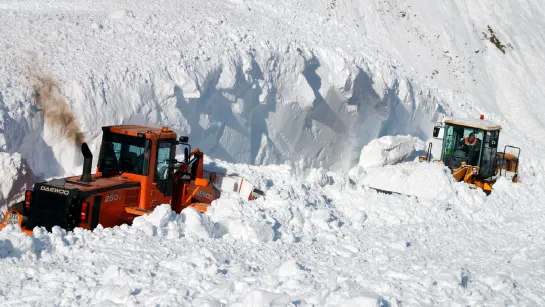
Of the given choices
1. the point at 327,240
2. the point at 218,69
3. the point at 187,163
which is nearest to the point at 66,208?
the point at 187,163

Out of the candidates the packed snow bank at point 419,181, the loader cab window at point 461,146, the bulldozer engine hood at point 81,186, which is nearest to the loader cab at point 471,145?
the loader cab window at point 461,146

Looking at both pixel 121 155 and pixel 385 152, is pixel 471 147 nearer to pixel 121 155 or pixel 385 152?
pixel 385 152

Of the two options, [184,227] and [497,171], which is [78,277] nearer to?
[184,227]

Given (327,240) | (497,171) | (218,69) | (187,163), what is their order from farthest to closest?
(497,171)
(218,69)
(187,163)
(327,240)

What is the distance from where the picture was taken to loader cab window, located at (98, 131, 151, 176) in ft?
35.3

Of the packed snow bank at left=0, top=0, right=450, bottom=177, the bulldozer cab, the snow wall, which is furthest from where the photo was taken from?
the packed snow bank at left=0, top=0, right=450, bottom=177

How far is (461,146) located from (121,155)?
369 inches

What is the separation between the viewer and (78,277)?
786 cm

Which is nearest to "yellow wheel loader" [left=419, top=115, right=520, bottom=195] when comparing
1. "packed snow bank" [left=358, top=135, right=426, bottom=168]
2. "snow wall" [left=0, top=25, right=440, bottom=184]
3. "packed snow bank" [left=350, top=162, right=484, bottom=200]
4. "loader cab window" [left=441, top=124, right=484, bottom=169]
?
"loader cab window" [left=441, top=124, right=484, bottom=169]

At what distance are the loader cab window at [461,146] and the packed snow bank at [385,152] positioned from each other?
0.94 meters

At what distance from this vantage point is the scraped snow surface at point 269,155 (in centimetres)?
829

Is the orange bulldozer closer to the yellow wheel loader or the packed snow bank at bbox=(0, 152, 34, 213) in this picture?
the packed snow bank at bbox=(0, 152, 34, 213)

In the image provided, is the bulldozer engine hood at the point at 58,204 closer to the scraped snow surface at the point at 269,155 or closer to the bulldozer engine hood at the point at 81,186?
the bulldozer engine hood at the point at 81,186

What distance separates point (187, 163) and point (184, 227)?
1.94 m
